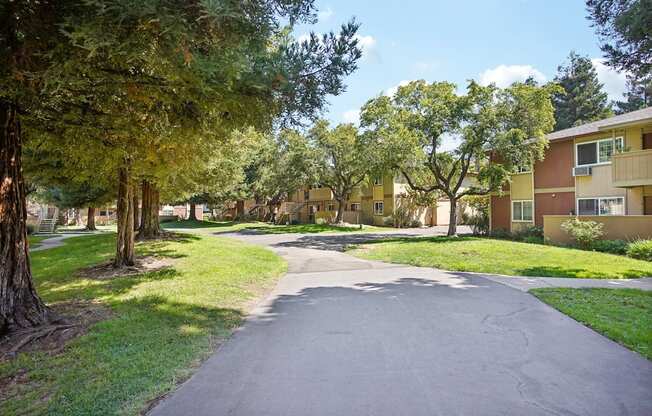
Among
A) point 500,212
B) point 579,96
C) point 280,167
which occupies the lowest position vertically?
point 500,212

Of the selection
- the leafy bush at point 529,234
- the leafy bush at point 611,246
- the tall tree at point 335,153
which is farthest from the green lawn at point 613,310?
the tall tree at point 335,153

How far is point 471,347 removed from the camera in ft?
16.3

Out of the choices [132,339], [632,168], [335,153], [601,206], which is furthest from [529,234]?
[132,339]

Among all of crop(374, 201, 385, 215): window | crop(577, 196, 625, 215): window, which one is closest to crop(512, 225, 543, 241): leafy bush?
crop(577, 196, 625, 215): window

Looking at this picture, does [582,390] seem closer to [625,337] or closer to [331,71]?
[625,337]

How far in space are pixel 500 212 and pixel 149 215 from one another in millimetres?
20590

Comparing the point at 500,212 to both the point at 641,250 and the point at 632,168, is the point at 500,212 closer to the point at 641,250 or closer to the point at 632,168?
the point at 632,168

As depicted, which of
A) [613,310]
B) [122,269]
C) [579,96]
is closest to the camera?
[613,310]

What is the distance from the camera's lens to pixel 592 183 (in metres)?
19.4

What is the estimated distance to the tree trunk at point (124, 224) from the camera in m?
11.2

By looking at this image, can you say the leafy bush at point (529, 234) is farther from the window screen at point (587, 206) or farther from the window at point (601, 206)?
the window at point (601, 206)

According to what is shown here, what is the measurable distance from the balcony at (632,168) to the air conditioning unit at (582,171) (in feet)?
9.00

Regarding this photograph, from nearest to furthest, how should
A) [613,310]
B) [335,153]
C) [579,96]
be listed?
1. [613,310]
2. [335,153]
3. [579,96]

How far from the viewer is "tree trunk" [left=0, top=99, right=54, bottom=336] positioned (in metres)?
5.50
